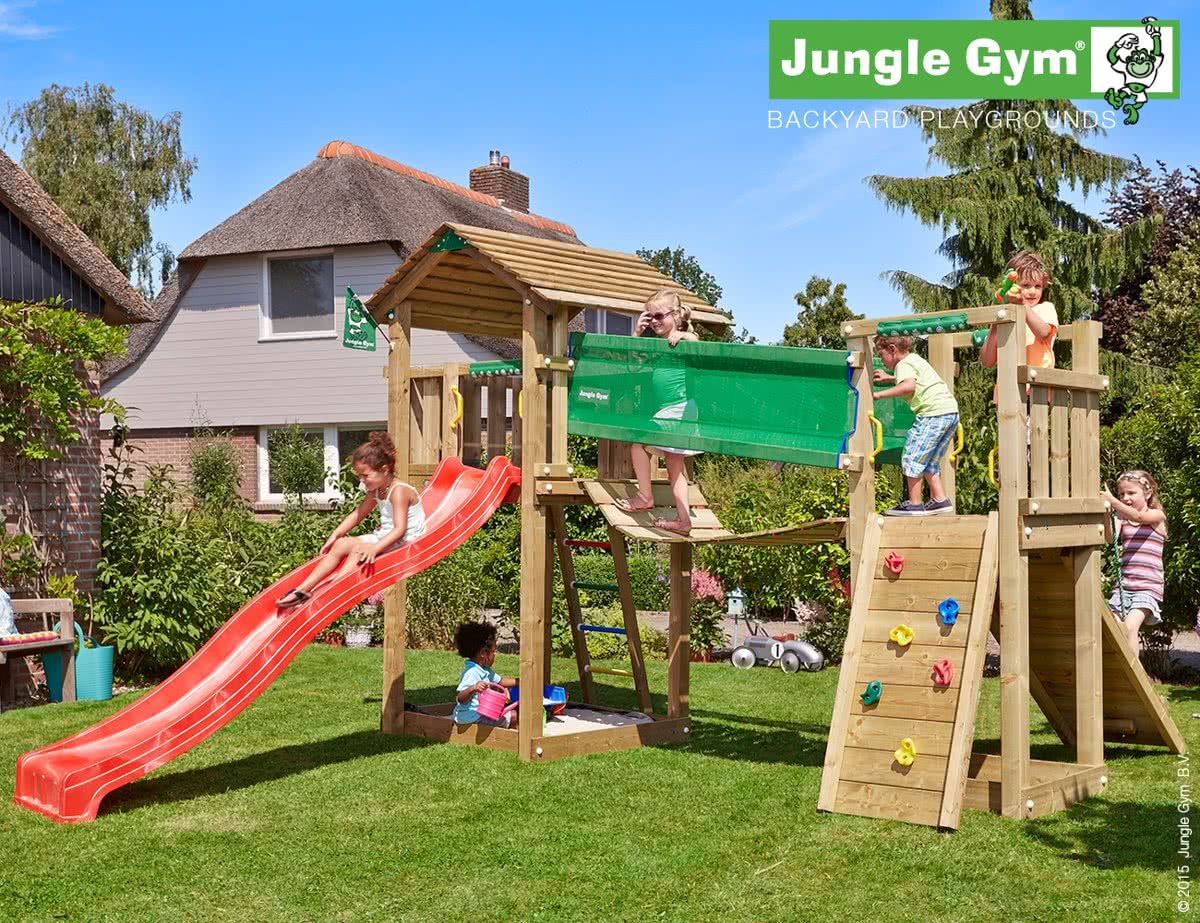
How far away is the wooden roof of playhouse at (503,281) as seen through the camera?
30.5ft

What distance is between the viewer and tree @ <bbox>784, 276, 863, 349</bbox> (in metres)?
33.5

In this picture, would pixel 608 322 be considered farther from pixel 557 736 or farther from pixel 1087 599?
pixel 1087 599

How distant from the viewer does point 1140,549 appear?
9.97m

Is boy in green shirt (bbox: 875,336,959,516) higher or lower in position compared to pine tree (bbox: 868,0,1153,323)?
lower

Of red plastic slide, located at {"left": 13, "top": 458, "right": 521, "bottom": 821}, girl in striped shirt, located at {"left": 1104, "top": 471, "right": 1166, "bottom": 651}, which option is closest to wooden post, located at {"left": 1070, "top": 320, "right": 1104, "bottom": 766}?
girl in striped shirt, located at {"left": 1104, "top": 471, "right": 1166, "bottom": 651}

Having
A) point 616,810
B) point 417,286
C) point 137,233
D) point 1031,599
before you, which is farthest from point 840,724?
point 137,233

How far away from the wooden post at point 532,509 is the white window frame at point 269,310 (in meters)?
15.1

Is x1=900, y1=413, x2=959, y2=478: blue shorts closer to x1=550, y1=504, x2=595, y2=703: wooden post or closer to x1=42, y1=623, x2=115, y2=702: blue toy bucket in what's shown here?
x1=550, y1=504, x2=595, y2=703: wooden post

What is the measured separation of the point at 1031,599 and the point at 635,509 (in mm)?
2676

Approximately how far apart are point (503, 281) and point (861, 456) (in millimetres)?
3450

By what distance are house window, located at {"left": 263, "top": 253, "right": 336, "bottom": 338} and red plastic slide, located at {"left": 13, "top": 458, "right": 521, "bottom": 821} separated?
15.0 meters

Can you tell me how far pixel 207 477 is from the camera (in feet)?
80.1

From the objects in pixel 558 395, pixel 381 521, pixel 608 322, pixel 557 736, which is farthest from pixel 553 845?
pixel 608 322

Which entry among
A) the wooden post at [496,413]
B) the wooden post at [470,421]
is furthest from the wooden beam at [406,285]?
the wooden post at [496,413]
